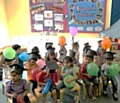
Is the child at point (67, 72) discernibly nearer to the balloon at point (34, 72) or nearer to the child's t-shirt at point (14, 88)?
A: the balloon at point (34, 72)

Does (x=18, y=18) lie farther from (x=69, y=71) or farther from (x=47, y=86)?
(x=47, y=86)

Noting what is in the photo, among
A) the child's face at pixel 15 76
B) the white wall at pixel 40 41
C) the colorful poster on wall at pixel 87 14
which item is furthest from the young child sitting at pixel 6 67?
the colorful poster on wall at pixel 87 14

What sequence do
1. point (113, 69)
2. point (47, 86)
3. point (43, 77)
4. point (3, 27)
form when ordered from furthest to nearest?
1. point (3, 27)
2. point (113, 69)
3. point (43, 77)
4. point (47, 86)

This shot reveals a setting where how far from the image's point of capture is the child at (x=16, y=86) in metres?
2.32

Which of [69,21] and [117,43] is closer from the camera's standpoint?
[117,43]

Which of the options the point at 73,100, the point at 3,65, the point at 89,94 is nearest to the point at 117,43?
the point at 89,94

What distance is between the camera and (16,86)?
239 centimetres

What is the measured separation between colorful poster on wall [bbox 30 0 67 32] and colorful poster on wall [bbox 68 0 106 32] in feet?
0.67

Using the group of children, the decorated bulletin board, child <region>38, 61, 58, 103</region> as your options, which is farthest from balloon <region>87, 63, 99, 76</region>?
the decorated bulletin board

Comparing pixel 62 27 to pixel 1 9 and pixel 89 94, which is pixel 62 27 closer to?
pixel 1 9

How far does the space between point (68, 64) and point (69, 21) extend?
7.41 ft

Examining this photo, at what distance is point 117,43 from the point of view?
4.32 meters

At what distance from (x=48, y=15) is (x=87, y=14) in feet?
3.26

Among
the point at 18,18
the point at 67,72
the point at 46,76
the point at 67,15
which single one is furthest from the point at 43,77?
the point at 18,18
